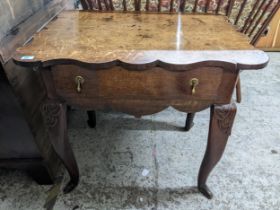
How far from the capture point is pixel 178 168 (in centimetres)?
124

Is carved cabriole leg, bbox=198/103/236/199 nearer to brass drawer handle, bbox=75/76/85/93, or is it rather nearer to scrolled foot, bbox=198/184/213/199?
scrolled foot, bbox=198/184/213/199

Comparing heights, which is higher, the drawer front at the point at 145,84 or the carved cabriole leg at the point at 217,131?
the drawer front at the point at 145,84

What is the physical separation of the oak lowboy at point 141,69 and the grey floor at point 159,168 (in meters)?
0.30

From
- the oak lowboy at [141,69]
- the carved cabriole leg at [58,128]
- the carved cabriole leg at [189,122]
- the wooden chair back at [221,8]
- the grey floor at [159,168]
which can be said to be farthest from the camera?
the carved cabriole leg at [189,122]

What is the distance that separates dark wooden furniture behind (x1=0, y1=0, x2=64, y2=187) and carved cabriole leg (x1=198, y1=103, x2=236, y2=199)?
699 millimetres

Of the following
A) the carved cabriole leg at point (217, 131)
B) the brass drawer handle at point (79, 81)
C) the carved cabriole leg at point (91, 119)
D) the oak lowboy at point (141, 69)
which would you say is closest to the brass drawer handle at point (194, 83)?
the oak lowboy at point (141, 69)

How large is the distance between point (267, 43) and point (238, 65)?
2155 mm

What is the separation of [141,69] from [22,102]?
0.49m

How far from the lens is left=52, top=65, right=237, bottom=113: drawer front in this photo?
2.47 feet

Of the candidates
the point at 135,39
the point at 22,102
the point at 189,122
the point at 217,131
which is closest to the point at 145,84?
the point at 135,39

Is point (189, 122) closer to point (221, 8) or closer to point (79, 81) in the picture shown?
point (221, 8)

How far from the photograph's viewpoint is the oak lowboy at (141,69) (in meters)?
0.73

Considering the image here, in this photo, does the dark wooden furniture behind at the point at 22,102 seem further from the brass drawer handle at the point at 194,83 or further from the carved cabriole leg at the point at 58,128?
the brass drawer handle at the point at 194,83

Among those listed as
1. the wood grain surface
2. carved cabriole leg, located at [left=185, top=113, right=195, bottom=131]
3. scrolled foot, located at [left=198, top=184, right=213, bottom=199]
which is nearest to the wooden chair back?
the wood grain surface
